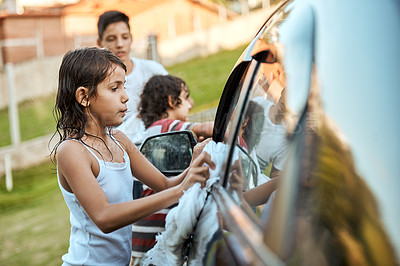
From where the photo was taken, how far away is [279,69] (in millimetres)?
1345

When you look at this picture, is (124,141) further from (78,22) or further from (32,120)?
(78,22)

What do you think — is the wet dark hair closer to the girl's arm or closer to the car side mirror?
the girl's arm

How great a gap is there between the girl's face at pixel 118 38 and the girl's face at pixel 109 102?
6.32ft

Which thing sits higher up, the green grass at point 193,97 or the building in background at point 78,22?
the building in background at point 78,22

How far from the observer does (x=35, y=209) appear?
803cm

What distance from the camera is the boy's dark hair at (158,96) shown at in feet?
11.4

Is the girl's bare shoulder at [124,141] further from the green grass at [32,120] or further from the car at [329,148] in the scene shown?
the green grass at [32,120]

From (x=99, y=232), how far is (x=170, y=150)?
1.75 ft

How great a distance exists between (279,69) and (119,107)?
999 millimetres

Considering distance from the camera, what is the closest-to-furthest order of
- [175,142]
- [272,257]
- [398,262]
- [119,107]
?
[398,262] < [272,257] < [119,107] < [175,142]

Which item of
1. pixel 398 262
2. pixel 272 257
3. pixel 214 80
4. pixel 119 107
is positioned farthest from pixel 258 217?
pixel 214 80

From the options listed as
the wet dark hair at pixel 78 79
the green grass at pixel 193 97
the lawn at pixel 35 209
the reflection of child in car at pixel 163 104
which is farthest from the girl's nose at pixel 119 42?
the green grass at pixel 193 97

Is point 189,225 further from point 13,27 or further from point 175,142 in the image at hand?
point 13,27

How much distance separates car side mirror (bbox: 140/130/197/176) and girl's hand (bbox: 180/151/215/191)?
41 cm
